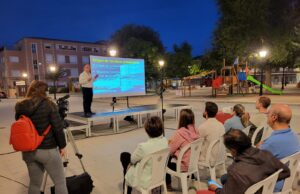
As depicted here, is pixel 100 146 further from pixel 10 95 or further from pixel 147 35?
pixel 10 95

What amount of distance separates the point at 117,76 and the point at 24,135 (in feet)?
17.0

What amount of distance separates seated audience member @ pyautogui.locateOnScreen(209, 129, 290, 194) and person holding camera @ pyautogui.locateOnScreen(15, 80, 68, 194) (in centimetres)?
142

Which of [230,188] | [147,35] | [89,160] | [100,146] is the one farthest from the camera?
[147,35]

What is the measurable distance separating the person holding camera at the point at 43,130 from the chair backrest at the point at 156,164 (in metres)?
0.74

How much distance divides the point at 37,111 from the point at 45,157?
406 millimetres

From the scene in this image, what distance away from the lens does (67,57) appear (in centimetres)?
3956

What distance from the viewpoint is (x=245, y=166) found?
4.83 feet

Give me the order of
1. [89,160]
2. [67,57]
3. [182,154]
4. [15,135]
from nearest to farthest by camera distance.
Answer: [15,135]
[182,154]
[89,160]
[67,57]

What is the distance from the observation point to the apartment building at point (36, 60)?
34.8m

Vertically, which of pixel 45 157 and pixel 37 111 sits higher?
pixel 37 111

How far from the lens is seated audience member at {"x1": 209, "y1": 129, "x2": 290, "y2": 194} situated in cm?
146

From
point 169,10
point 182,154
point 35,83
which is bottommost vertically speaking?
point 182,154

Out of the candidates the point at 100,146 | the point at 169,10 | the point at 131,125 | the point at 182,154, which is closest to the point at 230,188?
the point at 182,154

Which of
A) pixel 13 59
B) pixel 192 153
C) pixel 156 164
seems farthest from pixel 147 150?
pixel 13 59
